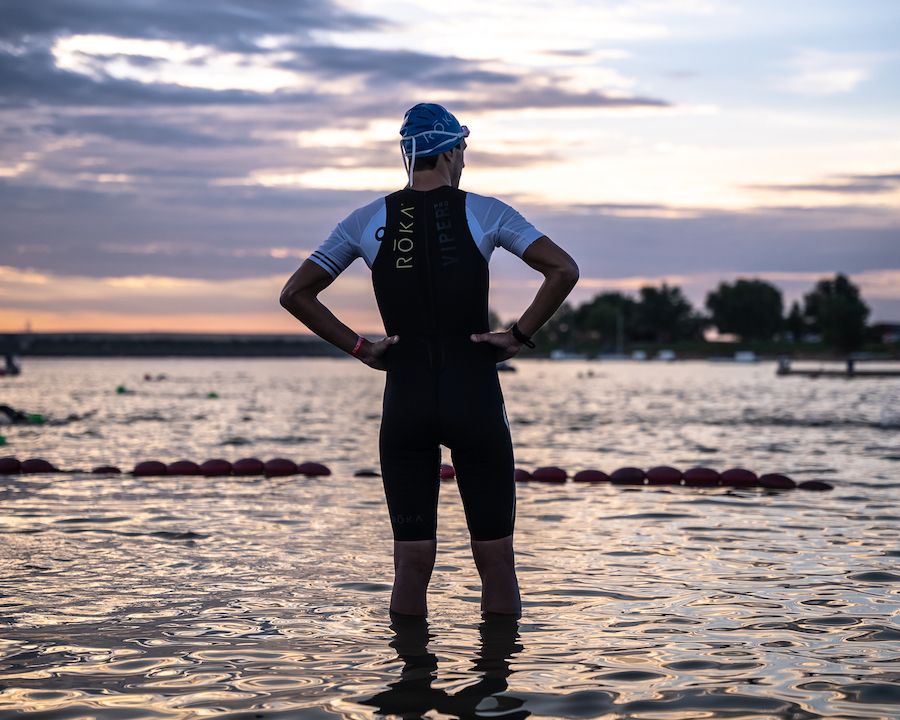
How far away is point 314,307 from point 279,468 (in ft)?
30.3

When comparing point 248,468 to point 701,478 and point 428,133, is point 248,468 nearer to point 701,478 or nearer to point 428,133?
point 701,478

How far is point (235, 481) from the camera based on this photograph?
12922 millimetres


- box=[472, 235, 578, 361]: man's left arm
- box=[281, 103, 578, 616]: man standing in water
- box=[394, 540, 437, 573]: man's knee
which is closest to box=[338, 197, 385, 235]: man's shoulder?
box=[281, 103, 578, 616]: man standing in water

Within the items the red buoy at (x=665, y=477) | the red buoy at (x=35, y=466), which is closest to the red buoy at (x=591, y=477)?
the red buoy at (x=665, y=477)

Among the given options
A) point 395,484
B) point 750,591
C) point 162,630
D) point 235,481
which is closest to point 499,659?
point 395,484

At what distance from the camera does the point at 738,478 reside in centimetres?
1218

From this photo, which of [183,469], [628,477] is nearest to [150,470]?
[183,469]

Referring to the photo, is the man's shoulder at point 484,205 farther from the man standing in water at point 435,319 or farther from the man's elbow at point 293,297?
the man's elbow at point 293,297

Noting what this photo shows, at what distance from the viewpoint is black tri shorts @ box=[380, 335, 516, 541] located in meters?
4.55

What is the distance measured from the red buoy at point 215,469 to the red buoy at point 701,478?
6.62 m

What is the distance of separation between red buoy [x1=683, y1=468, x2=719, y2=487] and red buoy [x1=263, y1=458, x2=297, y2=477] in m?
5.69

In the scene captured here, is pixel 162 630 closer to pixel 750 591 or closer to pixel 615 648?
pixel 615 648

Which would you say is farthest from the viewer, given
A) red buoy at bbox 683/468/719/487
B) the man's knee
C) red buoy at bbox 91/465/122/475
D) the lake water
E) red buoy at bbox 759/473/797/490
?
red buoy at bbox 91/465/122/475

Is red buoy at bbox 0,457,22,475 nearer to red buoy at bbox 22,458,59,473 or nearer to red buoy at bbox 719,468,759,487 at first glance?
red buoy at bbox 22,458,59,473
